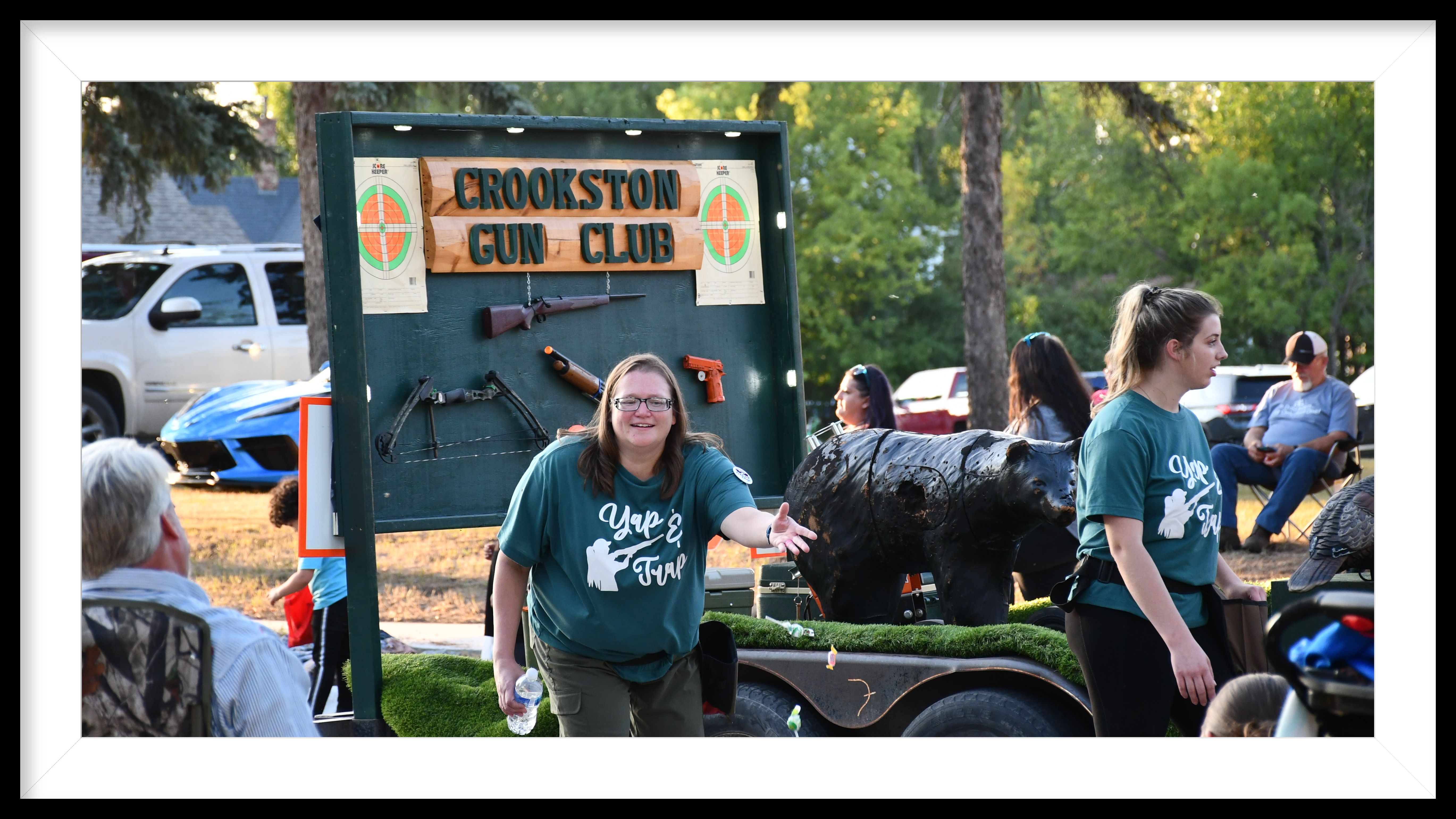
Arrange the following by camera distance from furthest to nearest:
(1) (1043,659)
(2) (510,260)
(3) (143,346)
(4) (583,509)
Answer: (3) (143,346) < (2) (510,260) < (1) (1043,659) < (4) (583,509)

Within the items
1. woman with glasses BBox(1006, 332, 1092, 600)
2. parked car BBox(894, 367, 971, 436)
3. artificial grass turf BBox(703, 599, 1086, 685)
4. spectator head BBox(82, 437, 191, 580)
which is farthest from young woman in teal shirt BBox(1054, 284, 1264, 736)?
parked car BBox(894, 367, 971, 436)

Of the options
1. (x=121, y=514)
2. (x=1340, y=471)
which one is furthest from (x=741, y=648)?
(x=1340, y=471)

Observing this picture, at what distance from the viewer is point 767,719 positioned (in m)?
4.11

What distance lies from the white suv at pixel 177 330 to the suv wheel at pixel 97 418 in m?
0.01

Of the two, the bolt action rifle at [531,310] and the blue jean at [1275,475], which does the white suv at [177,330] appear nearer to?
the bolt action rifle at [531,310]

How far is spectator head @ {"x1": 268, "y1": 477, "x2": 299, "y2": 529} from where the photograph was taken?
18.5ft

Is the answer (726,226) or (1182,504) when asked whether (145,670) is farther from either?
(726,226)

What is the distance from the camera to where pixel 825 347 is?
2855 centimetres

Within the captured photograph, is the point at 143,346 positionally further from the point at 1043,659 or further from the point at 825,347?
the point at 825,347

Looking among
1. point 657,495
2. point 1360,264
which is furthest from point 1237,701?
point 1360,264

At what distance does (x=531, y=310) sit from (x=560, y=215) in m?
0.39

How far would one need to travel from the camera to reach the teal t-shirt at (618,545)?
3145 millimetres

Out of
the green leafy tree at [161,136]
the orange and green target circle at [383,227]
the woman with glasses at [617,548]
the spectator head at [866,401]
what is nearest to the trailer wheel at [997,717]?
the woman with glasses at [617,548]

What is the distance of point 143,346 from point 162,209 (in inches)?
684
